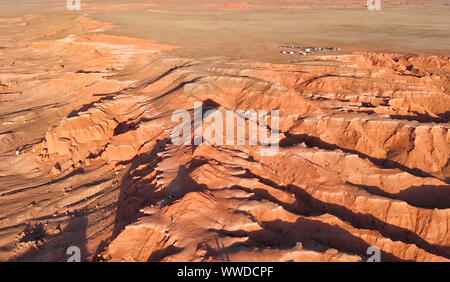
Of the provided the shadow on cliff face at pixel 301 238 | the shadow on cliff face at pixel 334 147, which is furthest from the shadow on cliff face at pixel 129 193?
the shadow on cliff face at pixel 334 147

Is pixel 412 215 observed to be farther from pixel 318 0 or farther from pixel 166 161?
pixel 318 0

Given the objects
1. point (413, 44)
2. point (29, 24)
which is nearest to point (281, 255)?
point (413, 44)

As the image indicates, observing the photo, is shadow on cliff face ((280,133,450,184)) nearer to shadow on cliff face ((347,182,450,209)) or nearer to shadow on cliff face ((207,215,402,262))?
shadow on cliff face ((347,182,450,209))

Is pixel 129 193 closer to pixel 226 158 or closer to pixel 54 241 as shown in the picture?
pixel 54 241

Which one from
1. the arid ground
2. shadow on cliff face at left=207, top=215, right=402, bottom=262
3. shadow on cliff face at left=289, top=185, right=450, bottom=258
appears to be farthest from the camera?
shadow on cliff face at left=289, top=185, right=450, bottom=258

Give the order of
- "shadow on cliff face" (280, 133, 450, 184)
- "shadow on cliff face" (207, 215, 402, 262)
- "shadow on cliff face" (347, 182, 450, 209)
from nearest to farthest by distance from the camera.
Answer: "shadow on cliff face" (207, 215, 402, 262) → "shadow on cliff face" (347, 182, 450, 209) → "shadow on cliff face" (280, 133, 450, 184)

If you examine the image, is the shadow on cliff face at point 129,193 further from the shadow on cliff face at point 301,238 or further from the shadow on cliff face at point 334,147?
the shadow on cliff face at point 334,147

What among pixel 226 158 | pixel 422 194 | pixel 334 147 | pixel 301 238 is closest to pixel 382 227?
pixel 422 194

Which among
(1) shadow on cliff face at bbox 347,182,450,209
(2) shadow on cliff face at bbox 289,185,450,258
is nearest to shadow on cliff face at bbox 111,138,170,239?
(2) shadow on cliff face at bbox 289,185,450,258

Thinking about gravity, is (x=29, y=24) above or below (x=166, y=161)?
above
